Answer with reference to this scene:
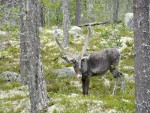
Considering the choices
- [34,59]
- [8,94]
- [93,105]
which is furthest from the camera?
[8,94]

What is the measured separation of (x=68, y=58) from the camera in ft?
47.9

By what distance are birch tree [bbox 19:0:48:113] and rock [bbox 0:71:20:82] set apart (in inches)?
268

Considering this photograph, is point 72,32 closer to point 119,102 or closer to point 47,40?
point 47,40

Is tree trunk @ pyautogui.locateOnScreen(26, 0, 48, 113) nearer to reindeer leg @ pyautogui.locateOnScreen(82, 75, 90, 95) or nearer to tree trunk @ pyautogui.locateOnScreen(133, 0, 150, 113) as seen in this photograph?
reindeer leg @ pyautogui.locateOnScreen(82, 75, 90, 95)

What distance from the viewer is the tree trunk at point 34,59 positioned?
12.0 meters

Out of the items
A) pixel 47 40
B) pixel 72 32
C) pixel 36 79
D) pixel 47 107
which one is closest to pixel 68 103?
pixel 47 107

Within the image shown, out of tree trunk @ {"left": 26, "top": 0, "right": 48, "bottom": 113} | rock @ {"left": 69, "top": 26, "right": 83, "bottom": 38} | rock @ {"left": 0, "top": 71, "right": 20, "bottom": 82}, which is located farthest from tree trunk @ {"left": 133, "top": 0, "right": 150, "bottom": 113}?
rock @ {"left": 69, "top": 26, "right": 83, "bottom": 38}

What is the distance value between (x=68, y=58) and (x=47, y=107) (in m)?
2.52

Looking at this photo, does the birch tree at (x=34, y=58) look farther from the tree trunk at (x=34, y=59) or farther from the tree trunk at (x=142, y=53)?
the tree trunk at (x=142, y=53)

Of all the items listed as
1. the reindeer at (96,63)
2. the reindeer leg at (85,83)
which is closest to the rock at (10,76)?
the reindeer at (96,63)

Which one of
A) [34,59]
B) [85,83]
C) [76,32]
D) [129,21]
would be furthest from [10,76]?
[129,21]

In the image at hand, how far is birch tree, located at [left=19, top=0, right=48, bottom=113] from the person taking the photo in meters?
12.0

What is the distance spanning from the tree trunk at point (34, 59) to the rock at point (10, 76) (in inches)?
269

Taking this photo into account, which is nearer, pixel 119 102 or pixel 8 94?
pixel 119 102
